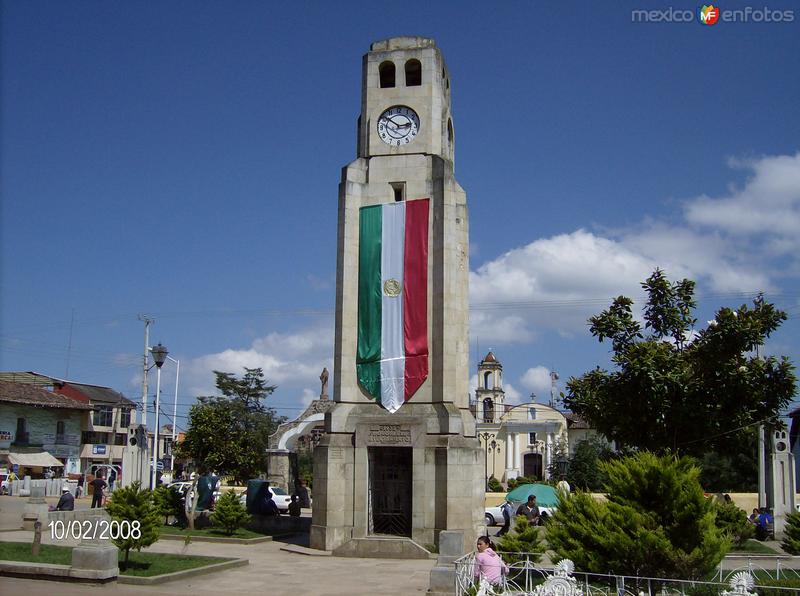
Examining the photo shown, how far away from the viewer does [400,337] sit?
23.3 meters

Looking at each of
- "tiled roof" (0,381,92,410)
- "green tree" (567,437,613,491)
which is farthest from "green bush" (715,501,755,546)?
"tiled roof" (0,381,92,410)

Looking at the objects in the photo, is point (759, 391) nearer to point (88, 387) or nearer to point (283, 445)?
point (283, 445)

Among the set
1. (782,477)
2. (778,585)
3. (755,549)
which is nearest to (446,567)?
(778,585)

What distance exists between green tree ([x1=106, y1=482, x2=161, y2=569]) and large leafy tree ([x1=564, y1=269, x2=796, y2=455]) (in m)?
13.5

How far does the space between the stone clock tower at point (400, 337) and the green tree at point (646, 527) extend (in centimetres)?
716

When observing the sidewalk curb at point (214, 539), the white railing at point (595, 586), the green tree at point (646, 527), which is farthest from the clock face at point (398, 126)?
the white railing at point (595, 586)

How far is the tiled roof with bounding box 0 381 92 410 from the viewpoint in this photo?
52.0m

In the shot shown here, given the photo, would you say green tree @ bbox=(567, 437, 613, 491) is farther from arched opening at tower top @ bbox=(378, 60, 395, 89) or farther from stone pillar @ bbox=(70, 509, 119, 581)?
stone pillar @ bbox=(70, 509, 119, 581)

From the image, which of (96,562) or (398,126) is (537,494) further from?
(96,562)

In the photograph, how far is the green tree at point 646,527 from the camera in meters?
13.9

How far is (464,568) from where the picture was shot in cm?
1351

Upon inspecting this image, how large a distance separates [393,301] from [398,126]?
5.52 meters

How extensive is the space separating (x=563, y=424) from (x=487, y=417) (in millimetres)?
8371

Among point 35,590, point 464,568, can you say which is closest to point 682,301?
point 464,568
